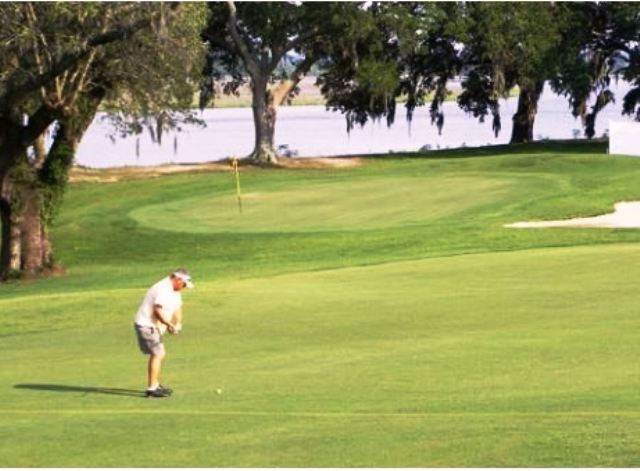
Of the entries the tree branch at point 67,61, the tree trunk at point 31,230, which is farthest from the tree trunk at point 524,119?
the tree branch at point 67,61

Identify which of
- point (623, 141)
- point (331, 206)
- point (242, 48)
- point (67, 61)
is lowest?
point (331, 206)

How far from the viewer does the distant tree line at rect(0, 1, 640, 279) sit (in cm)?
2753

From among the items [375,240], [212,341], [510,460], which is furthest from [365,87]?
[510,460]

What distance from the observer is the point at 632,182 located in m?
39.3

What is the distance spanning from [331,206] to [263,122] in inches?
711

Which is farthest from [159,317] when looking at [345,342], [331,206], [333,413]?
[331,206]

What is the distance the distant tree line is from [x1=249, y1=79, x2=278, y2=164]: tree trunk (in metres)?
0.08

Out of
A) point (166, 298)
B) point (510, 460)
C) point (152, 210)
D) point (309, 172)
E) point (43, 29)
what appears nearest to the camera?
point (510, 460)

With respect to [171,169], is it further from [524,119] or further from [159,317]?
[159,317]

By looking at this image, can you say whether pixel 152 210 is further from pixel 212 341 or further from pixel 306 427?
pixel 306 427

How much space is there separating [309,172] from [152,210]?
423 inches

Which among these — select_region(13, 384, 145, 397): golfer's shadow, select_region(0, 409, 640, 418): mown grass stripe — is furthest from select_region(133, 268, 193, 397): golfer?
select_region(0, 409, 640, 418): mown grass stripe

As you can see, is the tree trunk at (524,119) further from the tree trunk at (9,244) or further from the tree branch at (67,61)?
the tree branch at (67,61)

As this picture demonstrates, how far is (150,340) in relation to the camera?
15.0 meters
